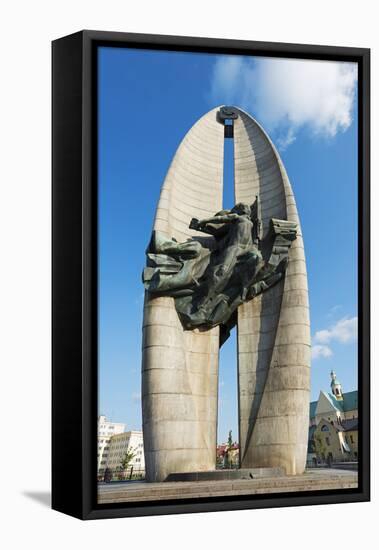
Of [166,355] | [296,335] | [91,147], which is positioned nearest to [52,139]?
[91,147]

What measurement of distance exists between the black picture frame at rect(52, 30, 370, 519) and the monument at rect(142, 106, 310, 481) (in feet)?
5.67

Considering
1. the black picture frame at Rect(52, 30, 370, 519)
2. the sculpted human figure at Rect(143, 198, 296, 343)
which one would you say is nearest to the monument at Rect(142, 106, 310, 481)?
the sculpted human figure at Rect(143, 198, 296, 343)

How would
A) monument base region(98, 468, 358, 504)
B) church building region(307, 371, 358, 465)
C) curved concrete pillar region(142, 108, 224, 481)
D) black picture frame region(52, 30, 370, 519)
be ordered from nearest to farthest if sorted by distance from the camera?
1. black picture frame region(52, 30, 370, 519)
2. monument base region(98, 468, 358, 504)
3. curved concrete pillar region(142, 108, 224, 481)
4. church building region(307, 371, 358, 465)

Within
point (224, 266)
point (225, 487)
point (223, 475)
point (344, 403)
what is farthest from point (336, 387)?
point (225, 487)

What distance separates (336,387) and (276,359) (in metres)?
1.01

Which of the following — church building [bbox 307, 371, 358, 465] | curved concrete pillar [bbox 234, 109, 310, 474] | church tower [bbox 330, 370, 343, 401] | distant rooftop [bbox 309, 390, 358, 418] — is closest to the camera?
distant rooftop [bbox 309, 390, 358, 418]

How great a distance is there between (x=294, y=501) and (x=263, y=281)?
345 cm

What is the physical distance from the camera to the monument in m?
19.0

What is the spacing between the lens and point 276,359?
776 inches

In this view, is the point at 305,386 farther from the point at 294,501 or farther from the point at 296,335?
the point at 294,501

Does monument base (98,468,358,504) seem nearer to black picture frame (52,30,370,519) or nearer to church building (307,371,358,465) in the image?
black picture frame (52,30,370,519)

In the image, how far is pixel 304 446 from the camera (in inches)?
770

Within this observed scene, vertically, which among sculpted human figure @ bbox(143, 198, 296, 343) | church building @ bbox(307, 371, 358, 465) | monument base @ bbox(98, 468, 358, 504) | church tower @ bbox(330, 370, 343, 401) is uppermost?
sculpted human figure @ bbox(143, 198, 296, 343)

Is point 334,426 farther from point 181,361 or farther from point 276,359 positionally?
point 181,361
